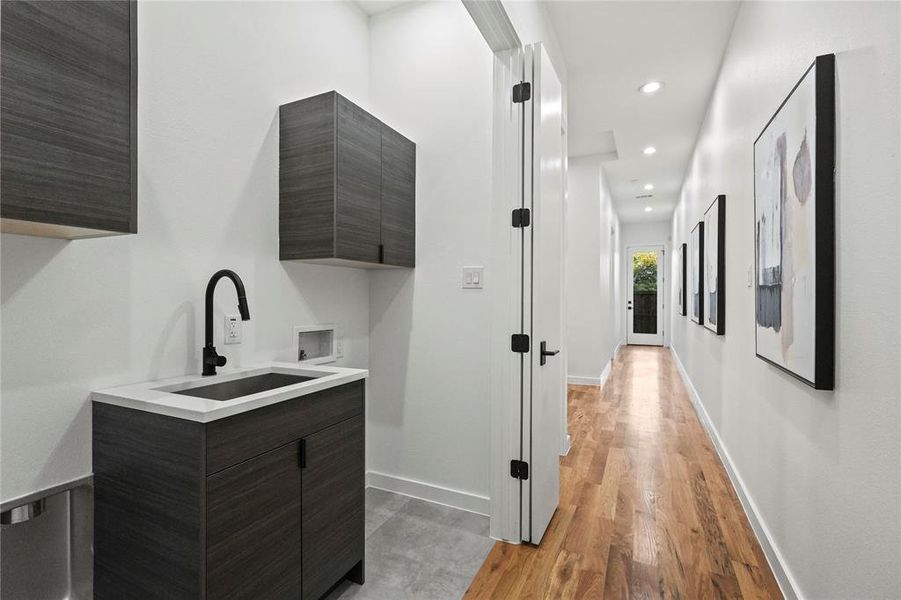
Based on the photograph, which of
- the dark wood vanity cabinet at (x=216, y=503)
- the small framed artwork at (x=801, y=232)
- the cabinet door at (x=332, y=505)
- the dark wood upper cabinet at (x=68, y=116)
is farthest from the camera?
the cabinet door at (x=332, y=505)

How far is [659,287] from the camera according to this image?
10414 millimetres

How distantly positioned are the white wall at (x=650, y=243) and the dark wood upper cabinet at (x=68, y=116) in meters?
9.96

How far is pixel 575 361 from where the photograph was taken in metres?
5.75

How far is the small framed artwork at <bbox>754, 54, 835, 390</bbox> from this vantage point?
134 centimetres

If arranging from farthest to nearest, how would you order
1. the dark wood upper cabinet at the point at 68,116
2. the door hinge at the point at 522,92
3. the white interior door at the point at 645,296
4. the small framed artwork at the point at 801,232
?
the white interior door at the point at 645,296 < the door hinge at the point at 522,92 < the small framed artwork at the point at 801,232 < the dark wood upper cabinet at the point at 68,116

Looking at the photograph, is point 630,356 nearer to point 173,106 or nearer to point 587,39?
point 587,39

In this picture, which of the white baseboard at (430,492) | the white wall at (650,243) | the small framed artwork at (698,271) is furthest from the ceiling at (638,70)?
the white wall at (650,243)

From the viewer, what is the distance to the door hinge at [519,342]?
6.69 ft

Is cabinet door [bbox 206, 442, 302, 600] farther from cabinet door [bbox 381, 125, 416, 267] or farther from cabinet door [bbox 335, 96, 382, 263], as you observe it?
cabinet door [bbox 381, 125, 416, 267]

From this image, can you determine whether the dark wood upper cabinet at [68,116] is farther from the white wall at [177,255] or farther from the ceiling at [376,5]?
the ceiling at [376,5]

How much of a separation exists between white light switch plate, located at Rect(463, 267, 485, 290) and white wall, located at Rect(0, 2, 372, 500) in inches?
26.0

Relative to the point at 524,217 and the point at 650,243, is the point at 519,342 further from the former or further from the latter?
the point at 650,243

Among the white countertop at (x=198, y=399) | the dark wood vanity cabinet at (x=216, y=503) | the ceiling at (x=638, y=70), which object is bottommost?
the dark wood vanity cabinet at (x=216, y=503)

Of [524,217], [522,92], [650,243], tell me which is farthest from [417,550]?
[650,243]
